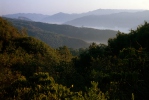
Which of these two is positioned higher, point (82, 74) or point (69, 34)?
point (82, 74)

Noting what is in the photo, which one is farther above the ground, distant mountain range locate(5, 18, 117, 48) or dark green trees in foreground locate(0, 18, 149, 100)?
dark green trees in foreground locate(0, 18, 149, 100)

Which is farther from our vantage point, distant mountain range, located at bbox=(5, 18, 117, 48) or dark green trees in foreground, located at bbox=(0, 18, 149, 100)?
distant mountain range, located at bbox=(5, 18, 117, 48)

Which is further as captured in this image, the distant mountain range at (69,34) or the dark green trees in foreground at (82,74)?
the distant mountain range at (69,34)

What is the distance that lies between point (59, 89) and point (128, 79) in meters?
2.91

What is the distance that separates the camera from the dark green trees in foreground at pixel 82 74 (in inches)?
312

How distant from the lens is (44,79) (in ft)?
39.7

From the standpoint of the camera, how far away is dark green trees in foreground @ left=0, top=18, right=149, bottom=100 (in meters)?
7.93

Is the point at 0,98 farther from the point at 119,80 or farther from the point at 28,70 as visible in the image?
the point at 28,70

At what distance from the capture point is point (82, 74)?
19375 mm

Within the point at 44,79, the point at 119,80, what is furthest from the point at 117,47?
the point at 119,80

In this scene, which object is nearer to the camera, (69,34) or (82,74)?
(82,74)

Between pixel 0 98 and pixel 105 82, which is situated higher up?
pixel 105 82

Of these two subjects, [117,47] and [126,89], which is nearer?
[126,89]

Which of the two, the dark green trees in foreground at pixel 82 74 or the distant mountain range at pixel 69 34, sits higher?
the dark green trees in foreground at pixel 82 74
